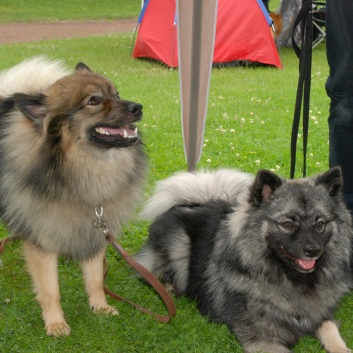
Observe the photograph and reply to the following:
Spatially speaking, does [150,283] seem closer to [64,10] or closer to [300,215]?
[300,215]

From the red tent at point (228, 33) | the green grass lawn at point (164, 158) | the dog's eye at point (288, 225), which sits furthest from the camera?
the red tent at point (228, 33)

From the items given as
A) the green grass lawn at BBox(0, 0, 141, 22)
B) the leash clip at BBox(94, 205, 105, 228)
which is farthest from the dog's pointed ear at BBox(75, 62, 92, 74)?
the green grass lawn at BBox(0, 0, 141, 22)

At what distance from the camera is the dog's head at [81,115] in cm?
300

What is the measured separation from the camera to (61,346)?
10.2 ft

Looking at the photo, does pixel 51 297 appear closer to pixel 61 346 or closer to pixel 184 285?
pixel 61 346

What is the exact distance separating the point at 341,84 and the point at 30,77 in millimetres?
1913

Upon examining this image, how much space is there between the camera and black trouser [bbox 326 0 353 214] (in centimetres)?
349

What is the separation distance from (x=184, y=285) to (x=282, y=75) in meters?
8.07

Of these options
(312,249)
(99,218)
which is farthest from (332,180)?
(99,218)

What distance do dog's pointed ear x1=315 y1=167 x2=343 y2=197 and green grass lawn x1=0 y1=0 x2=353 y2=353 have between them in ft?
2.64

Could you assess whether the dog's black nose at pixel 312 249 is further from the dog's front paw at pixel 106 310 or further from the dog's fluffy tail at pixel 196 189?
the dog's front paw at pixel 106 310

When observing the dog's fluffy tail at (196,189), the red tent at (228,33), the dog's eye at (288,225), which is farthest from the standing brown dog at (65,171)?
the red tent at (228,33)

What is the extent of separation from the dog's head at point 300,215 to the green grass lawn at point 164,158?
0.58 m

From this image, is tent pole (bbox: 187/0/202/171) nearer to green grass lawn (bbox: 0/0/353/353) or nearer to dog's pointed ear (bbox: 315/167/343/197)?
green grass lawn (bbox: 0/0/353/353)
